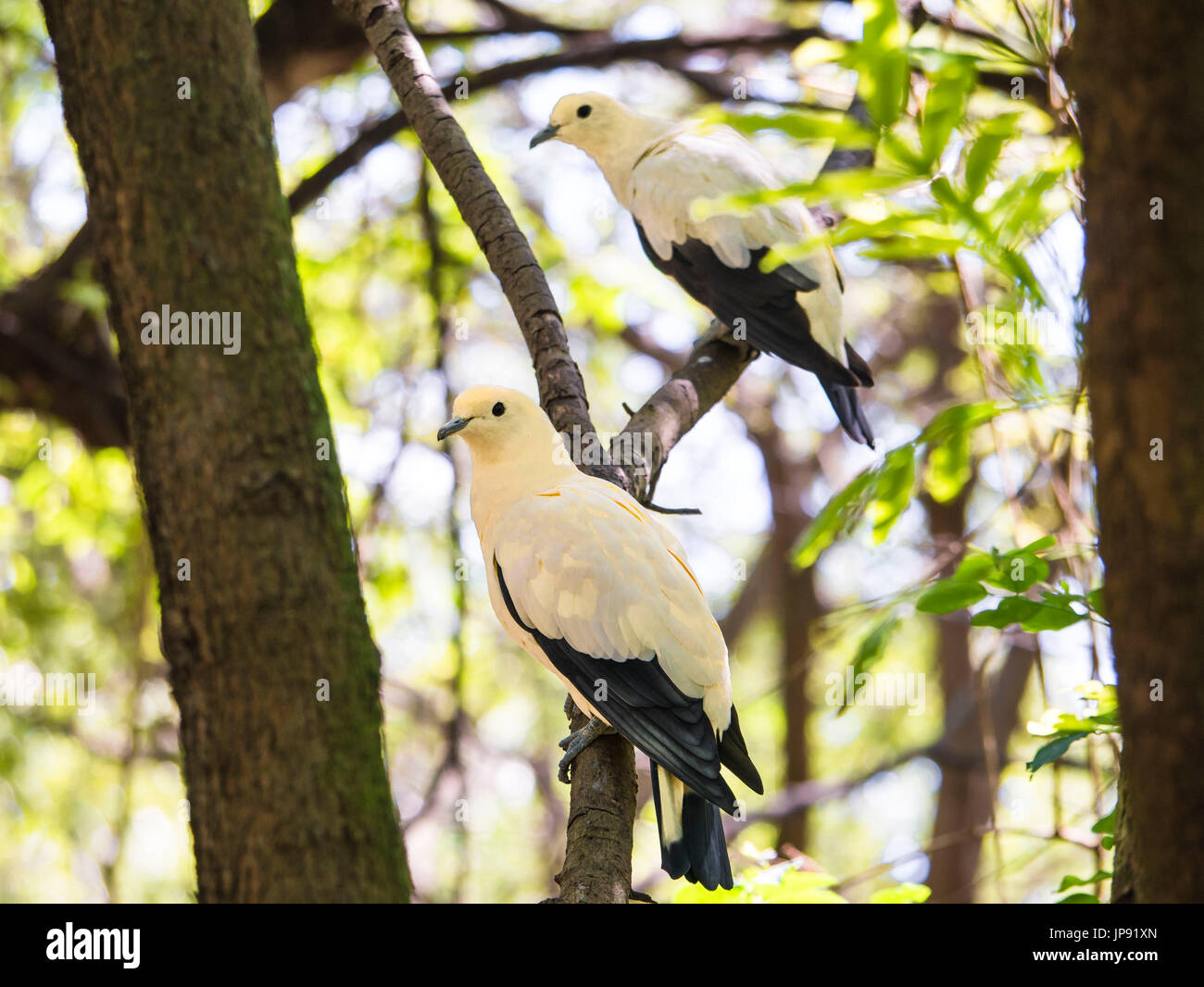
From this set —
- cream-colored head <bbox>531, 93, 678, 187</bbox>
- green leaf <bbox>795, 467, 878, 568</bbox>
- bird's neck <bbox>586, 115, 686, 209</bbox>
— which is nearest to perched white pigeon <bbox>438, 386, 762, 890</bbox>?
green leaf <bbox>795, 467, 878, 568</bbox>

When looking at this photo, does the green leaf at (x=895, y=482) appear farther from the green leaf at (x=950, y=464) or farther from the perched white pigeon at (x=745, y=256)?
the perched white pigeon at (x=745, y=256)

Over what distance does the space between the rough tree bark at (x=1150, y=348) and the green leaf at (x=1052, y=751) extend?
43.8 inches

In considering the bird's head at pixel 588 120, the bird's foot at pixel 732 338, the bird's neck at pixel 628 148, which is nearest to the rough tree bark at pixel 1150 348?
the bird's foot at pixel 732 338

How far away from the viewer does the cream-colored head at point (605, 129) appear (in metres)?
4.78

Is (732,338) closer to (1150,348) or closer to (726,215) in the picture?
(726,215)

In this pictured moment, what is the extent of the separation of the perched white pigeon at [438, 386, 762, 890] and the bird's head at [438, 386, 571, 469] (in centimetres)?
10

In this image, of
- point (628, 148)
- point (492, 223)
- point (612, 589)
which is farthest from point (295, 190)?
point (612, 589)

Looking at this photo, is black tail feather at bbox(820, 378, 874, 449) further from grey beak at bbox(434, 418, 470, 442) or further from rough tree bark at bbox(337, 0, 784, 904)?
grey beak at bbox(434, 418, 470, 442)

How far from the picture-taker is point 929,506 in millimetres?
8438

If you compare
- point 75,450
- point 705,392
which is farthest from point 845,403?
point 75,450

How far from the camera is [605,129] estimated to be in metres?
4.86

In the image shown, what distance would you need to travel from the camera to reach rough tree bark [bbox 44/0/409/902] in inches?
49.9

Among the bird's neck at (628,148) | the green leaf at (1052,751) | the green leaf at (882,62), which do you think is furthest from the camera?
the bird's neck at (628,148)
